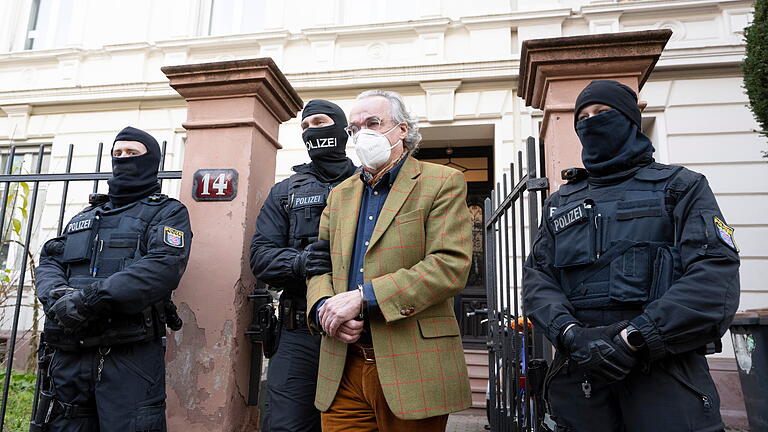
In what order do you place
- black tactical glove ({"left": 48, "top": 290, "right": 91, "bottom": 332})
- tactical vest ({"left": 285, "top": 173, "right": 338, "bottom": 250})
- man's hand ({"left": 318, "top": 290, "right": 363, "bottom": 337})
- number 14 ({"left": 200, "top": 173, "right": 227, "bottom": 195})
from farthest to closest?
number 14 ({"left": 200, "top": 173, "right": 227, "bottom": 195})
tactical vest ({"left": 285, "top": 173, "right": 338, "bottom": 250})
black tactical glove ({"left": 48, "top": 290, "right": 91, "bottom": 332})
man's hand ({"left": 318, "top": 290, "right": 363, "bottom": 337})

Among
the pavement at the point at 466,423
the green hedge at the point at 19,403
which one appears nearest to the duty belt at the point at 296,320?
the green hedge at the point at 19,403

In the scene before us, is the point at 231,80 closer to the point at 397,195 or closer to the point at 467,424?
the point at 397,195

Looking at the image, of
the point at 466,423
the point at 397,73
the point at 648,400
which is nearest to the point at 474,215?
the point at 397,73

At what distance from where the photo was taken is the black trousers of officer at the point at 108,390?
239cm

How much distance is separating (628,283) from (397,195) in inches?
36.9

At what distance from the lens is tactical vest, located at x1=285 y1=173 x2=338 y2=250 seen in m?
2.69

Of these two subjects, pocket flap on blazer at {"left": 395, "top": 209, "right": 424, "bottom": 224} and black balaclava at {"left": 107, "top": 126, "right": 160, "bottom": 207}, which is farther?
black balaclava at {"left": 107, "top": 126, "right": 160, "bottom": 207}

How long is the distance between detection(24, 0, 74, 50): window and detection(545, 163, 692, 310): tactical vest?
10.9 metres

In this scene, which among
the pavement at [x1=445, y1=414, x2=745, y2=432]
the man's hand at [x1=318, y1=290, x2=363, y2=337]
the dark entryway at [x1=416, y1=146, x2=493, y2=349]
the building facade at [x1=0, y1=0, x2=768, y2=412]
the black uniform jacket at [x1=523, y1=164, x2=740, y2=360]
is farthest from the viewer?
the dark entryway at [x1=416, y1=146, x2=493, y2=349]

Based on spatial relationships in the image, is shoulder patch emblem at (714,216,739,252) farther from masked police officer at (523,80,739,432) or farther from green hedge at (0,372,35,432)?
green hedge at (0,372,35,432)

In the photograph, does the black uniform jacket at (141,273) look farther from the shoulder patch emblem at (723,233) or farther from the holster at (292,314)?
the shoulder patch emblem at (723,233)

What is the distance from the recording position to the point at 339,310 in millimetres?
1874

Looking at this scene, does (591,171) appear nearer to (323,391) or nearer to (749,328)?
(323,391)

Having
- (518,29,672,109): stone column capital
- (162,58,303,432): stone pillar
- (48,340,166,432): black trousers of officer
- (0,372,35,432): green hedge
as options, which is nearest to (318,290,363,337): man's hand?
(48,340,166,432): black trousers of officer
